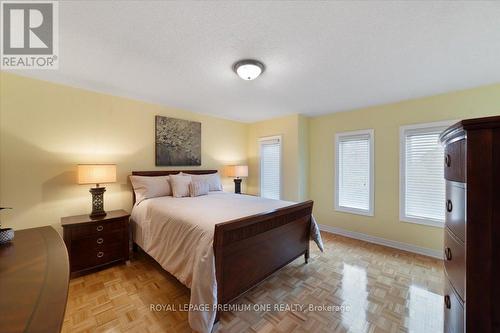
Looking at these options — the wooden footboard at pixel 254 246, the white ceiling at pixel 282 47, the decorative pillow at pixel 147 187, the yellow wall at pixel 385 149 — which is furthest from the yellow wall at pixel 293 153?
the decorative pillow at pixel 147 187

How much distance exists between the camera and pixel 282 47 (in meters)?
1.86

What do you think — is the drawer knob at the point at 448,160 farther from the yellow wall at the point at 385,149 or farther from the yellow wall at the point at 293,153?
the yellow wall at the point at 293,153

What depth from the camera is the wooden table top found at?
0.57 metres

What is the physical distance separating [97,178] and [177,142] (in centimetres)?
148

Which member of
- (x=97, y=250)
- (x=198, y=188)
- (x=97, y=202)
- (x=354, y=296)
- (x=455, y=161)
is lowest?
(x=354, y=296)

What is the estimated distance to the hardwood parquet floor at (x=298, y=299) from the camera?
5.48 ft

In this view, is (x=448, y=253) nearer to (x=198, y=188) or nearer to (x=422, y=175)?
(x=422, y=175)

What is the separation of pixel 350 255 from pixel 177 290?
95.0 inches

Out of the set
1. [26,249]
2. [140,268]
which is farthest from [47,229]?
[140,268]

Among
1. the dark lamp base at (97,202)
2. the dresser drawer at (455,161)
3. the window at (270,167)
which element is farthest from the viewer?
the window at (270,167)

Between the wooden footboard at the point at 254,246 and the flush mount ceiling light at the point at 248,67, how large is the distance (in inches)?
59.1

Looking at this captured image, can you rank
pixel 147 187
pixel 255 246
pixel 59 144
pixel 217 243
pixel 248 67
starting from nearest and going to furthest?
pixel 217 243
pixel 255 246
pixel 248 67
pixel 59 144
pixel 147 187

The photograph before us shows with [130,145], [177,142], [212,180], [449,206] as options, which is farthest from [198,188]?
[449,206]

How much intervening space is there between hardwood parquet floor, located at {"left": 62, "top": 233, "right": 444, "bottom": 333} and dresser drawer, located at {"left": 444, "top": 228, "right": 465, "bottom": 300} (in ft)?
3.38
